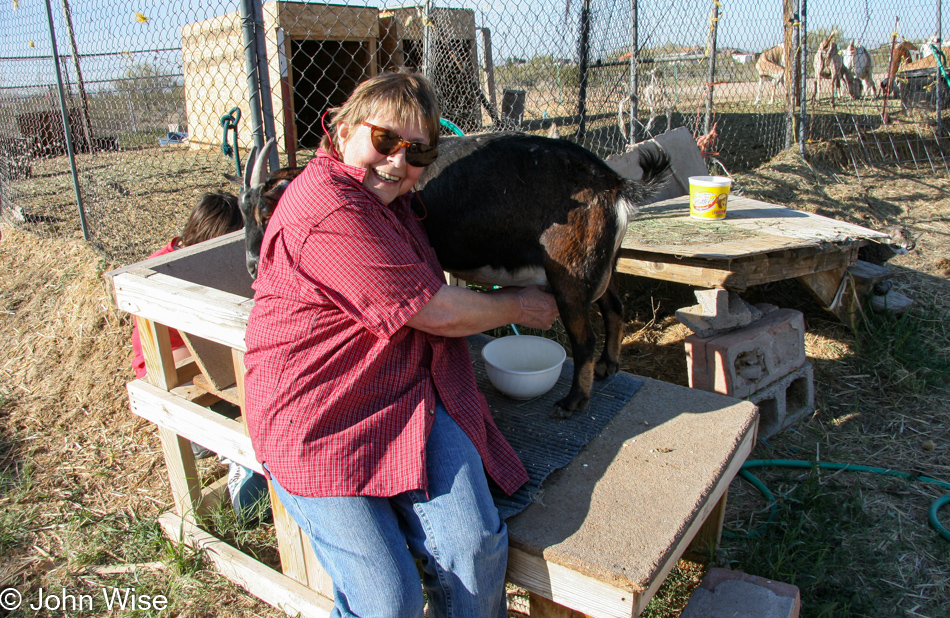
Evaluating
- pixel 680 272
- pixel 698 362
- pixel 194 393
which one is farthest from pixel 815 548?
pixel 194 393

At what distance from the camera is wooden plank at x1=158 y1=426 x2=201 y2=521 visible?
2430 millimetres

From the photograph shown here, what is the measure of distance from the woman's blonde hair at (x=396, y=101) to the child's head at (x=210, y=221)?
1496 millimetres

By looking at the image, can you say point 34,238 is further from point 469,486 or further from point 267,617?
point 469,486

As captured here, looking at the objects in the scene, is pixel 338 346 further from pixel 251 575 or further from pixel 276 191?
pixel 251 575

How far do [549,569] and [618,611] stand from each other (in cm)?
19

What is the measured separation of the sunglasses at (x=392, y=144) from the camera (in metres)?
1.57

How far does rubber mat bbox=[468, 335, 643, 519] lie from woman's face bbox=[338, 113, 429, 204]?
0.93 m

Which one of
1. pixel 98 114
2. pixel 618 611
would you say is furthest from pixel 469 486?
pixel 98 114

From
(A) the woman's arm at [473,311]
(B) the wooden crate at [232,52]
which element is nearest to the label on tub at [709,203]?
(A) the woman's arm at [473,311]

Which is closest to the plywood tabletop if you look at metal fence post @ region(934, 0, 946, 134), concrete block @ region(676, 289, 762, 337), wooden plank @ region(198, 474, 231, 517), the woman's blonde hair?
concrete block @ region(676, 289, 762, 337)

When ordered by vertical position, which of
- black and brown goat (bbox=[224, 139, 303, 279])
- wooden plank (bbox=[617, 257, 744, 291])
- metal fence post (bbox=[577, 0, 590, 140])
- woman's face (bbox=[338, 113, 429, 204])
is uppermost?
metal fence post (bbox=[577, 0, 590, 140])

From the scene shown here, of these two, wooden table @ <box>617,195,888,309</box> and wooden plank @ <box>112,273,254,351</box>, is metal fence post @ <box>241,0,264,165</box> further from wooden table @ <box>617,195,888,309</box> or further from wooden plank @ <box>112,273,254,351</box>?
wooden table @ <box>617,195,888,309</box>

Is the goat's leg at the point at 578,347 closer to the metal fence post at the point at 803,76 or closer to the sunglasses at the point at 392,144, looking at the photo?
the sunglasses at the point at 392,144

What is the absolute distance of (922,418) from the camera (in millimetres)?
3123
